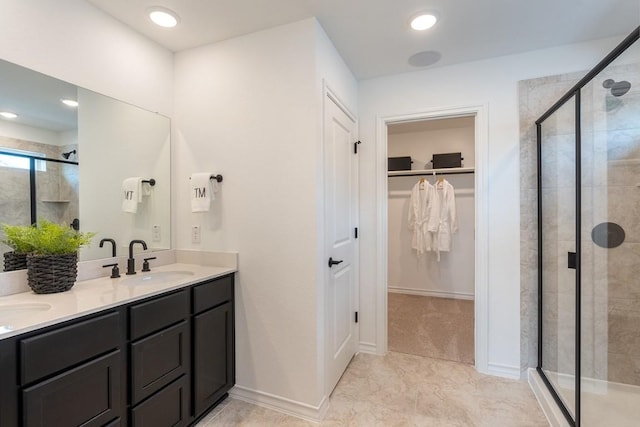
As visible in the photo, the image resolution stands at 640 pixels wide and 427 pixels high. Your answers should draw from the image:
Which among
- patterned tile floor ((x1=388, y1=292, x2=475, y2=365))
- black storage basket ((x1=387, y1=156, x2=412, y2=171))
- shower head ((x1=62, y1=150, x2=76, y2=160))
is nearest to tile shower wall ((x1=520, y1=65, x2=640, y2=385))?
patterned tile floor ((x1=388, y1=292, x2=475, y2=365))

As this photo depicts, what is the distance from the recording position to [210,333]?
1845 mm

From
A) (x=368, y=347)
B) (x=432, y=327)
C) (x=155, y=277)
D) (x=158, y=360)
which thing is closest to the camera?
(x=158, y=360)

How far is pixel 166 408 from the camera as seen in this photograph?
1556mm

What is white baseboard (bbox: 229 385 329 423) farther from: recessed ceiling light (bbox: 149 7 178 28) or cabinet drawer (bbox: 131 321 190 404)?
recessed ceiling light (bbox: 149 7 178 28)

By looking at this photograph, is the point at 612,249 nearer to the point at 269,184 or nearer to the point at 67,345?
the point at 269,184

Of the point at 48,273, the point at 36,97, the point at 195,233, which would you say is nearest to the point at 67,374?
the point at 48,273

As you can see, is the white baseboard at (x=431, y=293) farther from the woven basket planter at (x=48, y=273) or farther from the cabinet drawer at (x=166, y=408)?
the woven basket planter at (x=48, y=273)

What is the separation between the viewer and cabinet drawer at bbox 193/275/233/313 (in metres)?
1.75

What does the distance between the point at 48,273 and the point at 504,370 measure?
3066 millimetres

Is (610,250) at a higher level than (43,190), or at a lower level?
lower

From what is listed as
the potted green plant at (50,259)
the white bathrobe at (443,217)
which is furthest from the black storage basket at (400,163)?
the potted green plant at (50,259)

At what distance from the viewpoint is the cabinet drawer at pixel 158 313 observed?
1.41 meters

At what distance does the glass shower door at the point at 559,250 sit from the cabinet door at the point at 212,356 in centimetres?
211

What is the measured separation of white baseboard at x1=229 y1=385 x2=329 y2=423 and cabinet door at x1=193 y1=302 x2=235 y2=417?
11 centimetres
